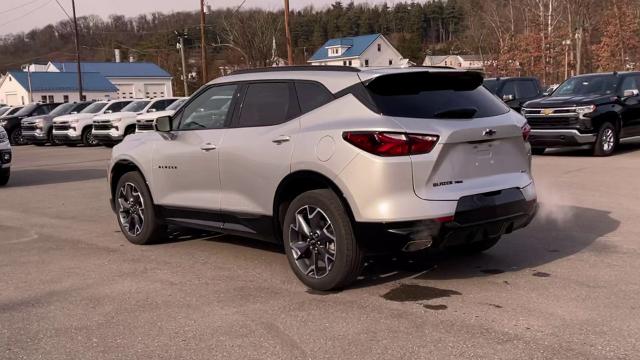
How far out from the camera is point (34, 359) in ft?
13.0

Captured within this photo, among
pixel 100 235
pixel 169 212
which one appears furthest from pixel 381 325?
pixel 100 235

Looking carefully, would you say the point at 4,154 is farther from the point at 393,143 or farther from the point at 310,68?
the point at 393,143

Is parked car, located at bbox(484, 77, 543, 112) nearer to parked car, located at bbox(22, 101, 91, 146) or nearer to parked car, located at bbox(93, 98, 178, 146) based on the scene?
parked car, located at bbox(93, 98, 178, 146)

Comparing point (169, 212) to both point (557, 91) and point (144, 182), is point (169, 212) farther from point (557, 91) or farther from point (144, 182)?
Result: point (557, 91)

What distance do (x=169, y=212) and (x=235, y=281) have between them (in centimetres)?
144

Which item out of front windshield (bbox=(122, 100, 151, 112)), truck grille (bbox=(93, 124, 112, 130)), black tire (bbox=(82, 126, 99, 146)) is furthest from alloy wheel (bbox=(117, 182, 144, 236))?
black tire (bbox=(82, 126, 99, 146))

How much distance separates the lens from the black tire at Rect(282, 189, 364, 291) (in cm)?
481

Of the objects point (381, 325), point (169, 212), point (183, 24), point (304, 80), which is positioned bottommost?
point (381, 325)

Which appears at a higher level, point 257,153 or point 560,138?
point 257,153

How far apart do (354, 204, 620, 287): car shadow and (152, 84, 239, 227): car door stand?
166cm

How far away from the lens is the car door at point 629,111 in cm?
1462

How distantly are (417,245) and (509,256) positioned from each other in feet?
5.79

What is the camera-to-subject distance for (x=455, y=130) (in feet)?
15.7

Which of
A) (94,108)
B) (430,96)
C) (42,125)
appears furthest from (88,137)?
(430,96)
